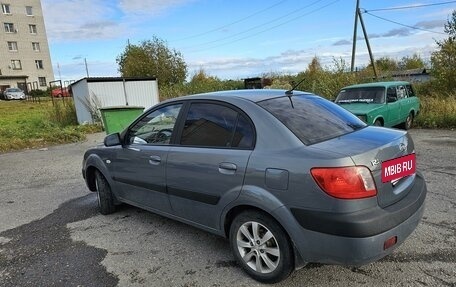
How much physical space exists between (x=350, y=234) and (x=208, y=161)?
1.38 meters

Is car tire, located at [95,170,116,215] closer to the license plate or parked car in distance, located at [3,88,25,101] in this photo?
the license plate

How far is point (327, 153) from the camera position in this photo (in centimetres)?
274

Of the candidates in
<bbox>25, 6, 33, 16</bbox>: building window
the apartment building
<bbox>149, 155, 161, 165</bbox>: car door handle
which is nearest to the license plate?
<bbox>149, 155, 161, 165</bbox>: car door handle

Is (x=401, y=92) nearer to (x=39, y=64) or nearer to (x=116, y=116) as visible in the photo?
(x=116, y=116)

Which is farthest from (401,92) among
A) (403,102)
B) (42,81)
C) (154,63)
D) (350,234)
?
(42,81)

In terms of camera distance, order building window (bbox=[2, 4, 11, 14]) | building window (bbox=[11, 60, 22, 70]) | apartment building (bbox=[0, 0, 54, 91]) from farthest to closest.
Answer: building window (bbox=[11, 60, 22, 70])
building window (bbox=[2, 4, 11, 14])
apartment building (bbox=[0, 0, 54, 91])

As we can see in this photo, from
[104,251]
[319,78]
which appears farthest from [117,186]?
[319,78]

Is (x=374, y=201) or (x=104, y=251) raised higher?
(x=374, y=201)

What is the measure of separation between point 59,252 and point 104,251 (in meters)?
0.53

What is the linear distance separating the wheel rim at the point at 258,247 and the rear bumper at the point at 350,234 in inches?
10.3

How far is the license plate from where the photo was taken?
2840 millimetres

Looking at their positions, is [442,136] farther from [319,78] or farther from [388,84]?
[319,78]

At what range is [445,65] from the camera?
578 inches

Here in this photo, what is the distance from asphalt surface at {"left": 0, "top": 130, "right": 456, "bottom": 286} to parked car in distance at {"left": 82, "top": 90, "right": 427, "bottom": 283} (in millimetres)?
373
